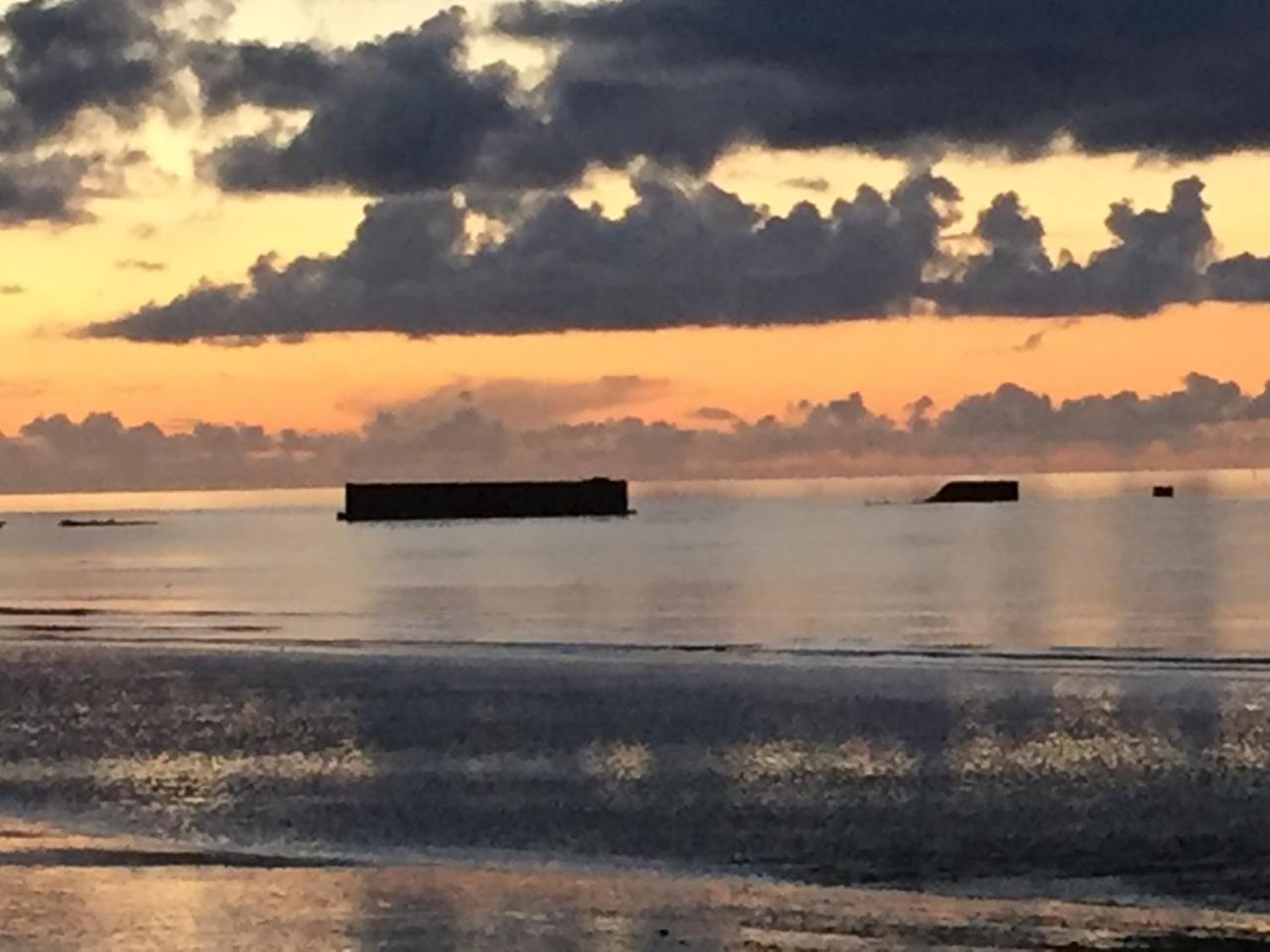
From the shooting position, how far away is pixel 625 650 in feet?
174

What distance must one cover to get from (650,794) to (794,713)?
35.3 feet

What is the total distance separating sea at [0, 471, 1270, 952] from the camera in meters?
15.5

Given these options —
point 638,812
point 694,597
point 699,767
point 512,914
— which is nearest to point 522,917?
point 512,914

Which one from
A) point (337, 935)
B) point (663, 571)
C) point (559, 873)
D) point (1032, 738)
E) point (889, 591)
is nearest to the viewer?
point (337, 935)

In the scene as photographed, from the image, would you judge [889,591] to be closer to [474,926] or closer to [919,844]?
[919,844]

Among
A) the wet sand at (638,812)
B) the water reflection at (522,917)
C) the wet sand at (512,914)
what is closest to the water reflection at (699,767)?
the wet sand at (638,812)

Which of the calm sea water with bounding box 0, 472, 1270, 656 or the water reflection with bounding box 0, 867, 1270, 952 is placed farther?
the calm sea water with bounding box 0, 472, 1270, 656

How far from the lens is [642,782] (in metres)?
25.5

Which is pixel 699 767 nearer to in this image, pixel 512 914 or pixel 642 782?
pixel 642 782

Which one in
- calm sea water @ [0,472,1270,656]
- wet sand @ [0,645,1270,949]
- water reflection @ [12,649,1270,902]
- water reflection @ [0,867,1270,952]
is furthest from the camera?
calm sea water @ [0,472,1270,656]

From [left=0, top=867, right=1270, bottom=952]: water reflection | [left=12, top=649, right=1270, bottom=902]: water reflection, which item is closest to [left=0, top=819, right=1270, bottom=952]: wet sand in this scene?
[left=0, top=867, right=1270, bottom=952]: water reflection

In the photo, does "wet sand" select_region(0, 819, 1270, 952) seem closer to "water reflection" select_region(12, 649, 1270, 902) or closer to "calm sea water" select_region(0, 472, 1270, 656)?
"water reflection" select_region(12, 649, 1270, 902)

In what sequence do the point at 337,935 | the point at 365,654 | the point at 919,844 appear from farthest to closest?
the point at 365,654, the point at 919,844, the point at 337,935

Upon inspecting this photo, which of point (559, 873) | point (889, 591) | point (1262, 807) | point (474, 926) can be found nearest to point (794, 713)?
point (1262, 807)
